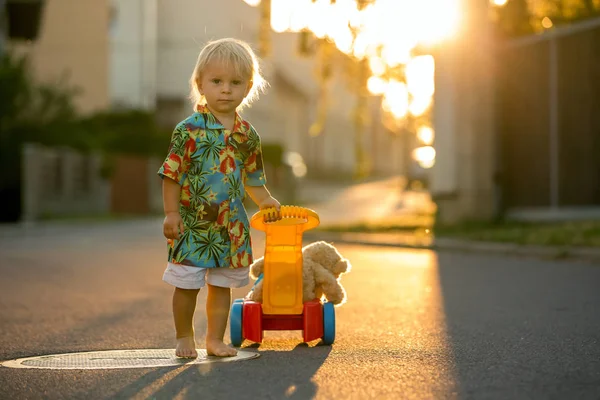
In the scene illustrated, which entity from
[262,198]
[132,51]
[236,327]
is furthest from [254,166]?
[132,51]

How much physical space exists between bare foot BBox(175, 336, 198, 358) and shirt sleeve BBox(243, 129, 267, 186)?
0.79 meters

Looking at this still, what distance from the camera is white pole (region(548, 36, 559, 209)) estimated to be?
1434 centimetres

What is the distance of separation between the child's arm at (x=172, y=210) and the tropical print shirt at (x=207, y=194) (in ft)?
0.11

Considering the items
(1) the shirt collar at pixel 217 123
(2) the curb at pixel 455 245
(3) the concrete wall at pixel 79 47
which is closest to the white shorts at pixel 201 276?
(1) the shirt collar at pixel 217 123

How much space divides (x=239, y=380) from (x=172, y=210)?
2.98 ft

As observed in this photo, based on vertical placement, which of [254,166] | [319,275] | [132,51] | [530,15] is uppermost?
[132,51]

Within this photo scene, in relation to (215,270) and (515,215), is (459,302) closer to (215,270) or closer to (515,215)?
(215,270)

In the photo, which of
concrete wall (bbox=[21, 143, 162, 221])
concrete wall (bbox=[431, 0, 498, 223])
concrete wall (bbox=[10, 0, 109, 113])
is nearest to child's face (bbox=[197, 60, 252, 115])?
concrete wall (bbox=[431, 0, 498, 223])

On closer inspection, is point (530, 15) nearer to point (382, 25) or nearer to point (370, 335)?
point (382, 25)

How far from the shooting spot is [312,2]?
48.1ft

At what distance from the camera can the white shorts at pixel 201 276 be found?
466 centimetres

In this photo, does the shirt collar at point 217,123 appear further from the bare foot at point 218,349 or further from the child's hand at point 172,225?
the bare foot at point 218,349

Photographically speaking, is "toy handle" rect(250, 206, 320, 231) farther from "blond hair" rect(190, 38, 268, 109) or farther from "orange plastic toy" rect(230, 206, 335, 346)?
"blond hair" rect(190, 38, 268, 109)

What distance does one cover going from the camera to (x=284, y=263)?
16.3 ft
